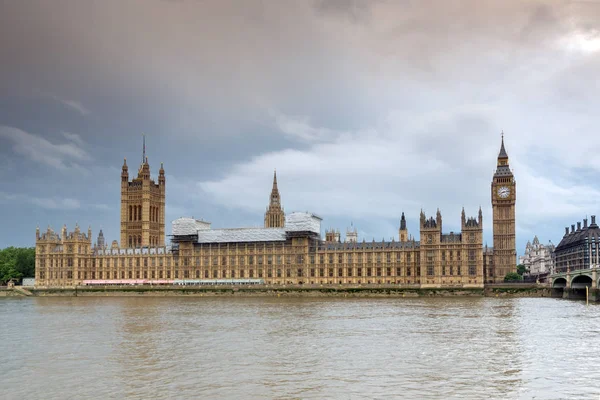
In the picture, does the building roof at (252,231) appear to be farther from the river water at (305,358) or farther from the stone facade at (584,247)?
the river water at (305,358)

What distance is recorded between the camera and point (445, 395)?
1289 inches

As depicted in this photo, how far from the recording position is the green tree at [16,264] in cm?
17538

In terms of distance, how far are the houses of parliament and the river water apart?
7313cm

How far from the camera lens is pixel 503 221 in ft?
535

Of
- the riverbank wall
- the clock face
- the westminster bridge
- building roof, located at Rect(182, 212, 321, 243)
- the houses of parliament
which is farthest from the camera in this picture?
the clock face

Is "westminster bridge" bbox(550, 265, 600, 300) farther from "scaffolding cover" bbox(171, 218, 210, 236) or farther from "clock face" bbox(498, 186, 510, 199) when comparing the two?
"scaffolding cover" bbox(171, 218, 210, 236)

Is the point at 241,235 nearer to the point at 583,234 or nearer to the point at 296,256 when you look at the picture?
the point at 296,256

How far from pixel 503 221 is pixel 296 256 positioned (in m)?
48.8

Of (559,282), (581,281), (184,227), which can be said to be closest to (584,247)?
(559,282)

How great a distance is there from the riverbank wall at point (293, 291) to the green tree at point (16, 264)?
15.6 meters

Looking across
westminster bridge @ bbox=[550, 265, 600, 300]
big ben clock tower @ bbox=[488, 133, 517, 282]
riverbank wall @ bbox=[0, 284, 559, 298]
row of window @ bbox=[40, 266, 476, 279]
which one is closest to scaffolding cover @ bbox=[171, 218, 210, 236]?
row of window @ bbox=[40, 266, 476, 279]

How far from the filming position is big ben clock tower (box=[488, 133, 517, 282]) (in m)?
159

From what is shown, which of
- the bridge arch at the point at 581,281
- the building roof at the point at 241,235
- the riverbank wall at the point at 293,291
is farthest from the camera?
the building roof at the point at 241,235

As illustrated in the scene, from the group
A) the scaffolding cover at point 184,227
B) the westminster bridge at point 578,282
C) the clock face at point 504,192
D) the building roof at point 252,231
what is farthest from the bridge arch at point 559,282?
the scaffolding cover at point 184,227
